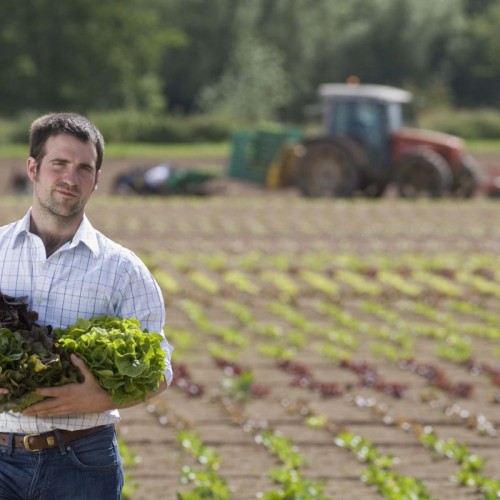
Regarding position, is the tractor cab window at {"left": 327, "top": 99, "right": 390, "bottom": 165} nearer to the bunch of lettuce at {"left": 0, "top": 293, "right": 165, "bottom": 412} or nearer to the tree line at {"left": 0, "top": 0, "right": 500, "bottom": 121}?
the bunch of lettuce at {"left": 0, "top": 293, "right": 165, "bottom": 412}

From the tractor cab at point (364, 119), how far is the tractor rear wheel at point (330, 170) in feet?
1.49

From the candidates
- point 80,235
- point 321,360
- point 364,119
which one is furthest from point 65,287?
point 364,119

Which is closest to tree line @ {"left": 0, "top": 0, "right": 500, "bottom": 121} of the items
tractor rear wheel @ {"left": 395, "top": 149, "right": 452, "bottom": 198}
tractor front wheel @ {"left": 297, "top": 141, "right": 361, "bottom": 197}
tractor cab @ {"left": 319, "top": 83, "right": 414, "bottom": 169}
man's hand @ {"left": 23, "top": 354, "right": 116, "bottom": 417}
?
tractor cab @ {"left": 319, "top": 83, "right": 414, "bottom": 169}

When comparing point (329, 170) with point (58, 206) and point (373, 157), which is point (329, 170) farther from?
A: point (58, 206)

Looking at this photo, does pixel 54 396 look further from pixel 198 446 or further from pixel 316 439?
pixel 316 439

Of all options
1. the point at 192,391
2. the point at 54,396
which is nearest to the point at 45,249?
the point at 54,396

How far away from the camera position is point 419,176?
23.9 m

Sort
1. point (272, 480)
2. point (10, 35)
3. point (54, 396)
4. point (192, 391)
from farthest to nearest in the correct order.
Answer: point (10, 35)
point (192, 391)
point (272, 480)
point (54, 396)

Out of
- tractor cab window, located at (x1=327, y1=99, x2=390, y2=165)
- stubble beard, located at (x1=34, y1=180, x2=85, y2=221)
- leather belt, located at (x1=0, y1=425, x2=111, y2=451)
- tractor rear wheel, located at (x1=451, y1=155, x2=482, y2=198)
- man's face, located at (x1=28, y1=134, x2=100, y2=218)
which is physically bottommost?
tractor rear wheel, located at (x1=451, y1=155, x2=482, y2=198)

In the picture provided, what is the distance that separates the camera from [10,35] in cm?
5691

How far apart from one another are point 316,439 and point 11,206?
13106 millimetres

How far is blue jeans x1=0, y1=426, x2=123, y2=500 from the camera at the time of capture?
11.5ft

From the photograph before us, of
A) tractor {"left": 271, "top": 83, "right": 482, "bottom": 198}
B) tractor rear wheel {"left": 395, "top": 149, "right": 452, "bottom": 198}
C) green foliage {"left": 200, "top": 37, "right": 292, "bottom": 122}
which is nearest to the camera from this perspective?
tractor rear wheel {"left": 395, "top": 149, "right": 452, "bottom": 198}

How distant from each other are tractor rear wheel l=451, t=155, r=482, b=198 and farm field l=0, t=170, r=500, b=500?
16.7ft
